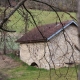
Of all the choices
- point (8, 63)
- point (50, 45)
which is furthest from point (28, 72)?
point (8, 63)

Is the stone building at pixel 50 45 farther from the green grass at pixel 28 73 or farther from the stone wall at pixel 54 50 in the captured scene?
the green grass at pixel 28 73

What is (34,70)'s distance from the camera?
22406 millimetres

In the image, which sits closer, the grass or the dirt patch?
the grass

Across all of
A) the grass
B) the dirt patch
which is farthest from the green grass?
the dirt patch

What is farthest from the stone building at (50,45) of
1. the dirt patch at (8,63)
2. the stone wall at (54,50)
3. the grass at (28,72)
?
the dirt patch at (8,63)

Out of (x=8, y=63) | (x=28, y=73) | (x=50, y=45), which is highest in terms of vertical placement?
(x=50, y=45)

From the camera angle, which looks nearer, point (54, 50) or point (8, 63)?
point (54, 50)

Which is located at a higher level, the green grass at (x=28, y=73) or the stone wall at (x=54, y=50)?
the stone wall at (x=54, y=50)

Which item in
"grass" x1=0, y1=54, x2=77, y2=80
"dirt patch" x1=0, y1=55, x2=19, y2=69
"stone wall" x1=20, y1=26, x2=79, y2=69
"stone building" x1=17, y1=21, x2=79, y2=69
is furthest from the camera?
"dirt patch" x1=0, y1=55, x2=19, y2=69

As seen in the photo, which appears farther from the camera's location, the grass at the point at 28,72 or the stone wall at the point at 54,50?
the stone wall at the point at 54,50

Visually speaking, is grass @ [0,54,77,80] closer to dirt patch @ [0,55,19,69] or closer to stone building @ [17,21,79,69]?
stone building @ [17,21,79,69]

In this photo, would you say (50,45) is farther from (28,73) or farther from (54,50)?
(28,73)

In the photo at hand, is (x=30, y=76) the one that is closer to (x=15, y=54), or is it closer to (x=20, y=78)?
(x=20, y=78)

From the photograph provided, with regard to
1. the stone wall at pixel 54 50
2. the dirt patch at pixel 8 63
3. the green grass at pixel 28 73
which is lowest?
the green grass at pixel 28 73
